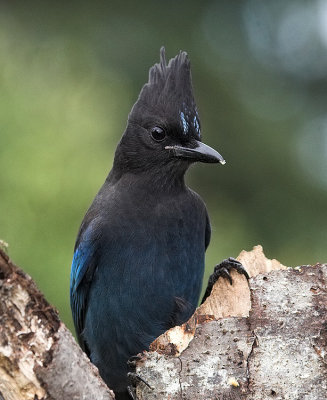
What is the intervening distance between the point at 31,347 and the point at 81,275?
190cm

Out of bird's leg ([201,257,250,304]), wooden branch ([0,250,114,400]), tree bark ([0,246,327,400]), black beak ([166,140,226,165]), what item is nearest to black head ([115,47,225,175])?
black beak ([166,140,226,165])

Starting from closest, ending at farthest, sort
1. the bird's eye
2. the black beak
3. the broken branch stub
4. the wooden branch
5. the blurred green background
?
the wooden branch
the broken branch stub
the black beak
the bird's eye
the blurred green background

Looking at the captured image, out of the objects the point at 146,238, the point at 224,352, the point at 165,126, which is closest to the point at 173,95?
the point at 165,126

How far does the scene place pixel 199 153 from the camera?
4.49 meters

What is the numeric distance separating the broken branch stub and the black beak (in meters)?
0.92

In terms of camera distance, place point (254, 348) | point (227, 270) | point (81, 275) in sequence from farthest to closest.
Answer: point (81, 275)
point (227, 270)
point (254, 348)

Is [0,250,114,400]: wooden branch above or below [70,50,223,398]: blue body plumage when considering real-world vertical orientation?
below

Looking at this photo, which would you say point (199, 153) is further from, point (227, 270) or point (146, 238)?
point (227, 270)

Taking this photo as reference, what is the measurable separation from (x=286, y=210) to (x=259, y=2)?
6.76 feet

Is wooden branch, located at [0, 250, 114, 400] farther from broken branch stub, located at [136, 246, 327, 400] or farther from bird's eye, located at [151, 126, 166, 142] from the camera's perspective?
bird's eye, located at [151, 126, 166, 142]

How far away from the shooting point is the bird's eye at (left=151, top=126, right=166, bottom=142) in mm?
4625

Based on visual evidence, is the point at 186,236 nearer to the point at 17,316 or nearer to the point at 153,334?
the point at 153,334

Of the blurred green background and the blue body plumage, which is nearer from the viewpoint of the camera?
the blue body plumage

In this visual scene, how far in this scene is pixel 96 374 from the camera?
3.08m
